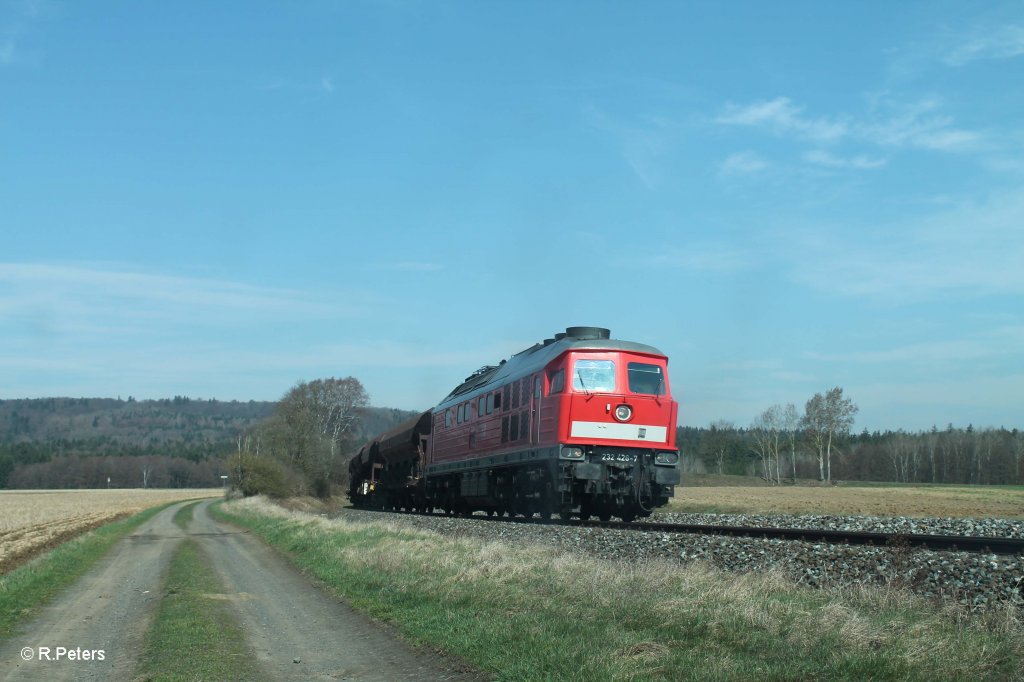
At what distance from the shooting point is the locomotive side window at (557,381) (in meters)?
20.9

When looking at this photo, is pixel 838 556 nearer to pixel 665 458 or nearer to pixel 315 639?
pixel 315 639

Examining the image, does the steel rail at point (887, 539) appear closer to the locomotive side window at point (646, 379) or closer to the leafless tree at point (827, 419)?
the locomotive side window at point (646, 379)

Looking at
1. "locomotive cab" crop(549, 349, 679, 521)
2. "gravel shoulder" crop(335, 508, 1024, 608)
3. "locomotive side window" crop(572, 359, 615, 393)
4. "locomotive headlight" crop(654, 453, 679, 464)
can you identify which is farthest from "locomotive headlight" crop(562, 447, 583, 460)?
"locomotive headlight" crop(654, 453, 679, 464)

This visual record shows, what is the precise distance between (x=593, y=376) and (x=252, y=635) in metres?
12.2

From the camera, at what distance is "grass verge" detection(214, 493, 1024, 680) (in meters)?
6.70

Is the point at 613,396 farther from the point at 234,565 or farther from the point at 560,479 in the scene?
the point at 234,565

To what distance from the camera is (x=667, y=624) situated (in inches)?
335

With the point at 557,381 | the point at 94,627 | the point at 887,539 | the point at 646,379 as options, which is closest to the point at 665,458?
the point at 646,379

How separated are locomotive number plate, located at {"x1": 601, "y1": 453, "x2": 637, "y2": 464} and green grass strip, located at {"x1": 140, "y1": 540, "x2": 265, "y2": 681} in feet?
30.3

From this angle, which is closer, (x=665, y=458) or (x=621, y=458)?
(x=621, y=458)

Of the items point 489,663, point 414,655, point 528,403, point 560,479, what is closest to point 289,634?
point 414,655

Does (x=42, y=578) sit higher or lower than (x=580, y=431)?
lower

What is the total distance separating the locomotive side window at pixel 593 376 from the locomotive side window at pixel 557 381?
32 cm

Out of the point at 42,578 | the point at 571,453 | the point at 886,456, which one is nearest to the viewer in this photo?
the point at 42,578
